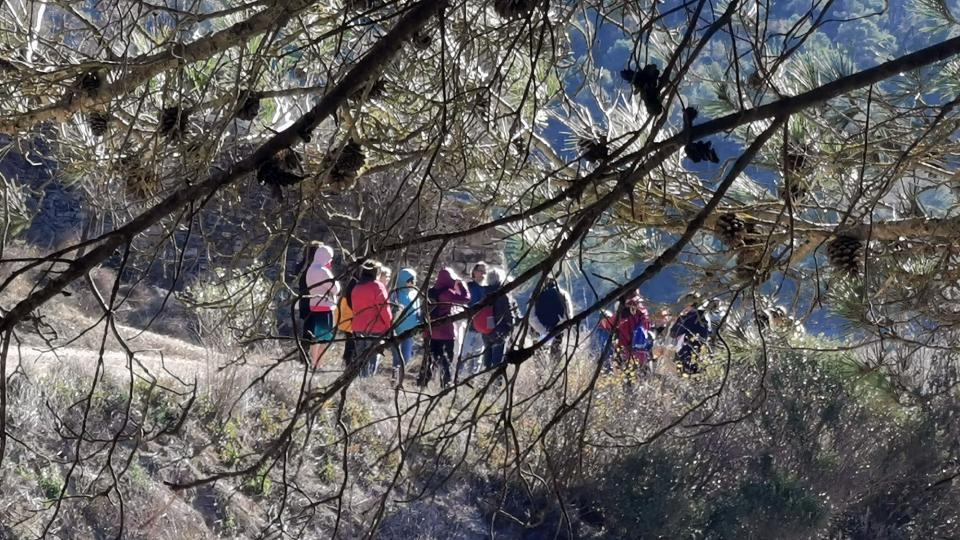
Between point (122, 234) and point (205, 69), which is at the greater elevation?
point (205, 69)

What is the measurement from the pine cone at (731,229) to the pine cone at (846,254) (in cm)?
24

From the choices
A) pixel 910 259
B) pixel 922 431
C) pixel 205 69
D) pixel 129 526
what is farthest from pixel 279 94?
pixel 922 431

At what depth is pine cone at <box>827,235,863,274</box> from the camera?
10.3ft

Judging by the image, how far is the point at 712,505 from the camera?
335 inches

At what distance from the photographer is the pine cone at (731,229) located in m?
3.29

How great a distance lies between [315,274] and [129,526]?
1970mm

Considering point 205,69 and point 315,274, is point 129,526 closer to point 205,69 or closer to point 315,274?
point 315,274

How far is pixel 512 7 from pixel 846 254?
4.06ft

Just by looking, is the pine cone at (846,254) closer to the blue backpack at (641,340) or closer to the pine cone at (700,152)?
the pine cone at (700,152)

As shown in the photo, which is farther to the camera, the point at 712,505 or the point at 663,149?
the point at 712,505

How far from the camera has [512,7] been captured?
7.86 feet

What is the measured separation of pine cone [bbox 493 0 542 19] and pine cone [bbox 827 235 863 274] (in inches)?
46.4

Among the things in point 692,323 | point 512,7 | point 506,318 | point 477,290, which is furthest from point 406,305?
point 477,290

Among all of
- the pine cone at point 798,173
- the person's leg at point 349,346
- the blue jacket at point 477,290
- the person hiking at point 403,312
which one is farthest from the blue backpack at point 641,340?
the person's leg at point 349,346
